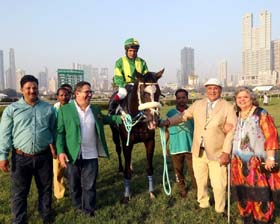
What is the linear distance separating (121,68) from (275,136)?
3.10 m

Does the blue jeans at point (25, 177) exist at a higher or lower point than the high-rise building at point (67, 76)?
lower

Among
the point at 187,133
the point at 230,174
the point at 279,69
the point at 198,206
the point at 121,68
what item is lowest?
the point at 198,206

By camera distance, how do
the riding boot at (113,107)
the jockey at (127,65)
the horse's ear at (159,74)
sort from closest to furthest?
the horse's ear at (159,74), the jockey at (127,65), the riding boot at (113,107)

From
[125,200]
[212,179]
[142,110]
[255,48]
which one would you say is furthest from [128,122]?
[255,48]

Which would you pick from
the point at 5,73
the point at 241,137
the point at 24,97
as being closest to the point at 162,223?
the point at 241,137

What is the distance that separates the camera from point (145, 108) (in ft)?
15.6

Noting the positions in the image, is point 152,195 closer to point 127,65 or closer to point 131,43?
point 127,65

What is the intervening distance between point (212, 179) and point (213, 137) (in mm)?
716

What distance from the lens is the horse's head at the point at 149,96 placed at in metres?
4.69

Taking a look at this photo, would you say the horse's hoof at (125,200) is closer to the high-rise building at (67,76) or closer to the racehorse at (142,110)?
the racehorse at (142,110)

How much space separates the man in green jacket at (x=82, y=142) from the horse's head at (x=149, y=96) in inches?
29.1

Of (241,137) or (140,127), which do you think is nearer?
(241,137)

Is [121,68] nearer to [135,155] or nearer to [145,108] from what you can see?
A: [145,108]

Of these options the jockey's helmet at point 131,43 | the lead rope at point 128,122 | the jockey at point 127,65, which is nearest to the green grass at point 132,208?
the lead rope at point 128,122
